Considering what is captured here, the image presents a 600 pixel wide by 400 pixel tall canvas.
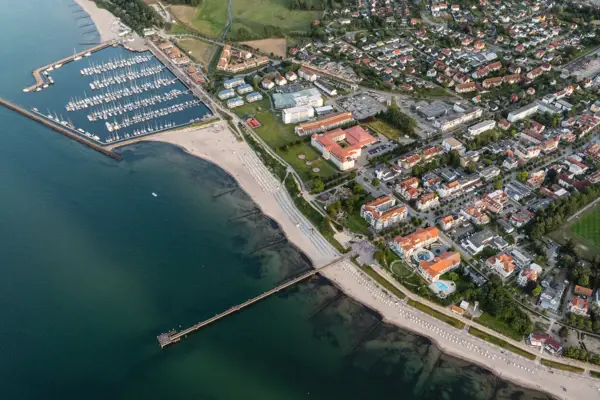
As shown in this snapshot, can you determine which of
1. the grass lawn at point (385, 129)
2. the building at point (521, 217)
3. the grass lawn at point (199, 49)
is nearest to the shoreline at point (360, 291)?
the building at point (521, 217)

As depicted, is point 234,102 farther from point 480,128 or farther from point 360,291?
point 360,291

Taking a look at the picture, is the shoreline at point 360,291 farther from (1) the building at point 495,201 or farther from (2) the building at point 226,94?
(1) the building at point 495,201

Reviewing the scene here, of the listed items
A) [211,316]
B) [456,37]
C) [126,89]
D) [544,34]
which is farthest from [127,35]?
[544,34]

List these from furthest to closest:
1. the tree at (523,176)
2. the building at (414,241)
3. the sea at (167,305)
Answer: the tree at (523,176)
the building at (414,241)
the sea at (167,305)

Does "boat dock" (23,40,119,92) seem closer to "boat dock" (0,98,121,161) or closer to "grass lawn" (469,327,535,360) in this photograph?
"boat dock" (0,98,121,161)

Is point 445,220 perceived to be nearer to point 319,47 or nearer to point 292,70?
point 292,70
